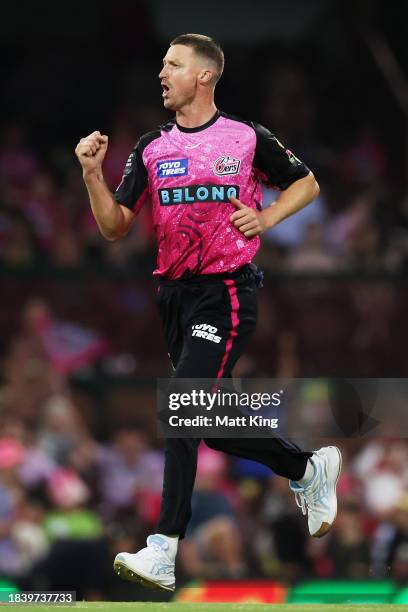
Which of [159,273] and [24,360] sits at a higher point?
[24,360]

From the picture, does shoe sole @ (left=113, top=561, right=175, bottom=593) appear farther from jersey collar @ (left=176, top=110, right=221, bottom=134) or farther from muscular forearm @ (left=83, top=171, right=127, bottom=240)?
jersey collar @ (left=176, top=110, right=221, bottom=134)

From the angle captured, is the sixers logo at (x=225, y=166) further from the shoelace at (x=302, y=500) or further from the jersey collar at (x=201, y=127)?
the shoelace at (x=302, y=500)

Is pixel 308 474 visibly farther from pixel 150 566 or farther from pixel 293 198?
pixel 293 198

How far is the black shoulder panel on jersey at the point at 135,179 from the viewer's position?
6.85 metres

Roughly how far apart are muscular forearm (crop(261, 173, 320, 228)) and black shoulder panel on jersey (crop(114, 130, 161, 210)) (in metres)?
0.60

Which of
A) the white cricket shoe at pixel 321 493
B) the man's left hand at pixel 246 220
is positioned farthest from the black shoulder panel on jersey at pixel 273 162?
the white cricket shoe at pixel 321 493

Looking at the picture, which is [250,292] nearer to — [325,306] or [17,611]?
[17,611]

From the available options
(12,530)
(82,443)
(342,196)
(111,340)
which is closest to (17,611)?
(12,530)

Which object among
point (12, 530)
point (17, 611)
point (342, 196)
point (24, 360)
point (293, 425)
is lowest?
point (17, 611)

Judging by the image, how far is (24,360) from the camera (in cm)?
1259

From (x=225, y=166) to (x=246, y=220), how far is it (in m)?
0.30

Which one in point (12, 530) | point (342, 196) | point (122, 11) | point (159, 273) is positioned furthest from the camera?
point (122, 11)

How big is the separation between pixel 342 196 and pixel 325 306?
1.95 metres

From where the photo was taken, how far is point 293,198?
6.92 meters
